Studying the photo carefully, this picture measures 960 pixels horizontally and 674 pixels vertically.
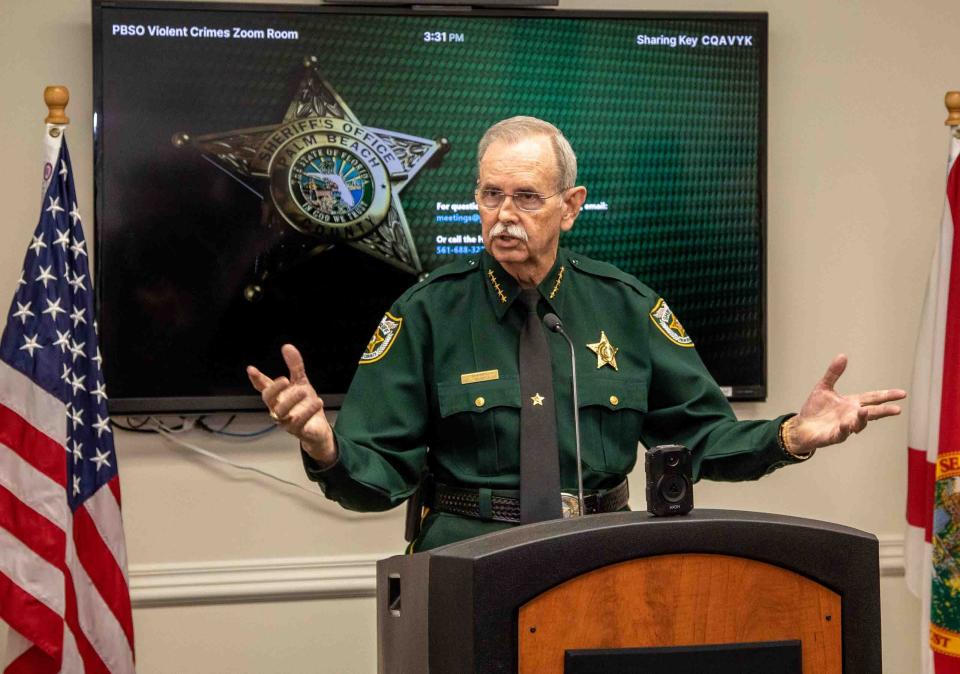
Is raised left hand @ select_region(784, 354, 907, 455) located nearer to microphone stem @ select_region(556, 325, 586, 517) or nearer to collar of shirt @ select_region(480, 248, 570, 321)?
microphone stem @ select_region(556, 325, 586, 517)

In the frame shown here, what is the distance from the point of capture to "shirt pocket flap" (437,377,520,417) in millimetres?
2064

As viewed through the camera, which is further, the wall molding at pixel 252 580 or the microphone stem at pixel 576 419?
the wall molding at pixel 252 580

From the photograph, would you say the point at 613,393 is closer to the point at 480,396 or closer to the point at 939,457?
the point at 480,396

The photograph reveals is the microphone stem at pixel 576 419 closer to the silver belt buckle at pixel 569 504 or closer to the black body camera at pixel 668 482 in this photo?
the silver belt buckle at pixel 569 504

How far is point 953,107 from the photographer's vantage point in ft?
11.1

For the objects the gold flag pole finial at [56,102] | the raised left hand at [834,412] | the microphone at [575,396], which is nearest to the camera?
the raised left hand at [834,412]

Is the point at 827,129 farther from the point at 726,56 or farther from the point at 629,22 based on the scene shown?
the point at 629,22

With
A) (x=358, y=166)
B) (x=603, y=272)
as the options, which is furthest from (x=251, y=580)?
(x=603, y=272)

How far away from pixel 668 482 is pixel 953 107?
243 centimetres

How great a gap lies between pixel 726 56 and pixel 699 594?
8.00 feet

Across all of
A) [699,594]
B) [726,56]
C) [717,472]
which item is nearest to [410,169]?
[726,56]

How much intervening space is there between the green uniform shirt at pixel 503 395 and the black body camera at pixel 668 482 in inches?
22.9

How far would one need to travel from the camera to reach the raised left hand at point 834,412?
5.75ft

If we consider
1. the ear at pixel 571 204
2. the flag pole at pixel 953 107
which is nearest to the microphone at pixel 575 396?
the ear at pixel 571 204
